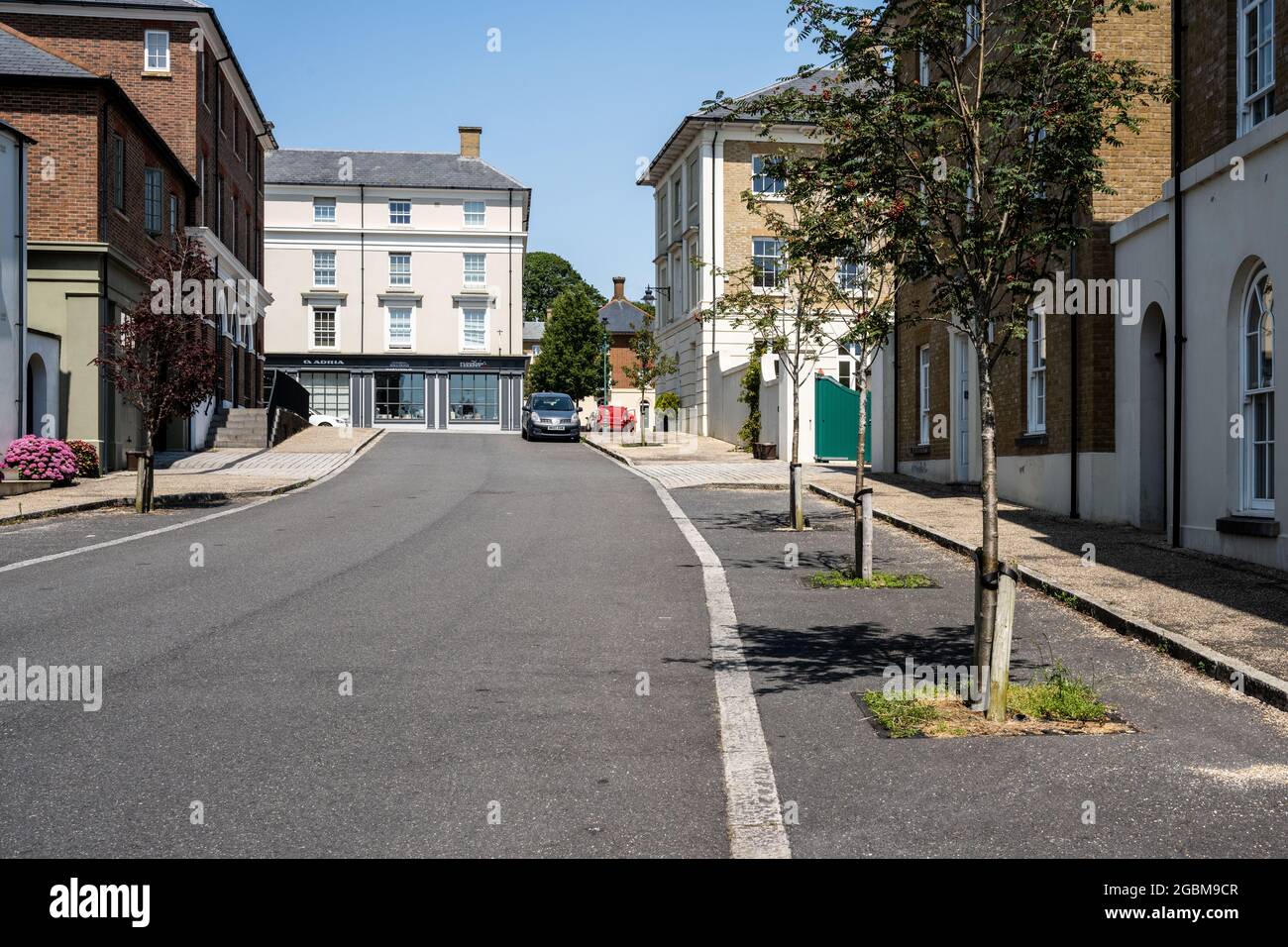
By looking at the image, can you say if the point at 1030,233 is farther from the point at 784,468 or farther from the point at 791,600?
the point at 784,468

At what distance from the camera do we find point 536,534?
15711 mm

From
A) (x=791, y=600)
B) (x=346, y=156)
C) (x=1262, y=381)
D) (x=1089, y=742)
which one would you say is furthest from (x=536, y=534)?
(x=346, y=156)

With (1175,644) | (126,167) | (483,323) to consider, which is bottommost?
(1175,644)

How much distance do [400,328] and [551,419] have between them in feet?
71.5

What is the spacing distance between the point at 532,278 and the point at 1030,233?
95052 mm

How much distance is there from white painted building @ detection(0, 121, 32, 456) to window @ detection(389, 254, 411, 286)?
3941 centimetres

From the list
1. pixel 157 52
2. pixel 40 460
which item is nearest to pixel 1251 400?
pixel 40 460

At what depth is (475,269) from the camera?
63344mm

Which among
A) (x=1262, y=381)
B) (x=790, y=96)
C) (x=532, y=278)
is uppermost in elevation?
(x=532, y=278)

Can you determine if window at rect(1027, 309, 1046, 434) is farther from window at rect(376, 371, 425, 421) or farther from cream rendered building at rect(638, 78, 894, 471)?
window at rect(376, 371, 425, 421)

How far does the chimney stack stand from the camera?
66.1 m

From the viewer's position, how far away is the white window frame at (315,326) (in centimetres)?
6203

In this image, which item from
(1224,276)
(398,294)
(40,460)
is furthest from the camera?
(398,294)

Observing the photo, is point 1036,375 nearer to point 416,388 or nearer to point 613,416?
point 416,388
